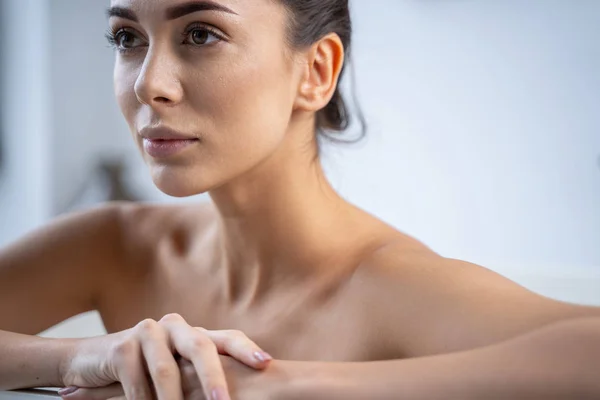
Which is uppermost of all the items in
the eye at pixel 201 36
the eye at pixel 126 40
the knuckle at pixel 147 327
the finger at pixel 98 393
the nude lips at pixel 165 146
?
the eye at pixel 126 40

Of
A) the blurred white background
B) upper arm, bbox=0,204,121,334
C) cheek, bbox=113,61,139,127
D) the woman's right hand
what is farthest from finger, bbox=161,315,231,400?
the blurred white background

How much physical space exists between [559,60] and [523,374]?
0.91m

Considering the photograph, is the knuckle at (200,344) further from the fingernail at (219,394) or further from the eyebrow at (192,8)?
the eyebrow at (192,8)

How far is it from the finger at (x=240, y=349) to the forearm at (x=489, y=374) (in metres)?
0.03

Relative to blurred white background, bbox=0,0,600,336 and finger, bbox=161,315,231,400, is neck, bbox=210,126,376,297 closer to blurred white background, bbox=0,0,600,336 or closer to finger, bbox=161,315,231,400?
finger, bbox=161,315,231,400

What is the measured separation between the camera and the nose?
0.73 meters

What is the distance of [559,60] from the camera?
4.38 feet

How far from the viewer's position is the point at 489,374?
1.76ft

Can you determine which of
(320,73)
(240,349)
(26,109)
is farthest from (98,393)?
(26,109)

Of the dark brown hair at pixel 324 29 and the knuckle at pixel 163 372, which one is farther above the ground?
the dark brown hair at pixel 324 29

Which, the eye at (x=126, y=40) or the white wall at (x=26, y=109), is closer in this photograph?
the eye at (x=126, y=40)

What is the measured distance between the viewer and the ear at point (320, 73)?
0.81m

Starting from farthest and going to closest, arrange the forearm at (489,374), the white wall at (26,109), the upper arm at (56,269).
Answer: the white wall at (26,109) < the upper arm at (56,269) < the forearm at (489,374)

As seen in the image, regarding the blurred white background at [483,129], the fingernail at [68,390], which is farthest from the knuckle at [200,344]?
the blurred white background at [483,129]
